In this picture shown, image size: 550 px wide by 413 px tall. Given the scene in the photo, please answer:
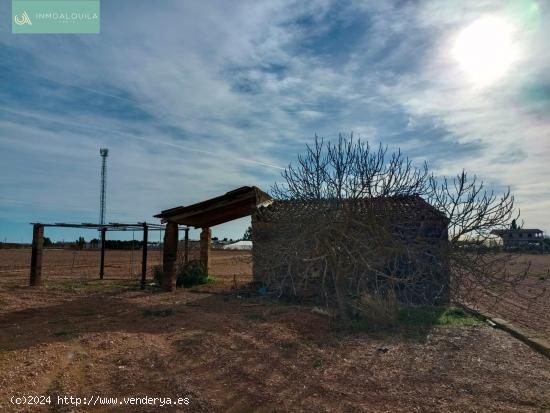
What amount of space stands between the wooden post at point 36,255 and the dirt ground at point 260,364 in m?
5.81

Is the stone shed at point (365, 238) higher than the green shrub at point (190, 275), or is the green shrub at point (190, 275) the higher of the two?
the stone shed at point (365, 238)

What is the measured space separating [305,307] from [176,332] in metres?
4.09

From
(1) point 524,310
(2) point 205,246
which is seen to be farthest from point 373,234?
(2) point 205,246

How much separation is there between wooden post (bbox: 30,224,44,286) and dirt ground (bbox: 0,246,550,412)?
19.1ft

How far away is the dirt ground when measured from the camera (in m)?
5.11

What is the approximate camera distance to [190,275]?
16.8 metres

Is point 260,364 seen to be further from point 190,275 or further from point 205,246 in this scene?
point 205,246

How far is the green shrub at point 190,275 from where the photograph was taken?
16.6 meters

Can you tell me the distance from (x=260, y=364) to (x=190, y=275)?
10.9m

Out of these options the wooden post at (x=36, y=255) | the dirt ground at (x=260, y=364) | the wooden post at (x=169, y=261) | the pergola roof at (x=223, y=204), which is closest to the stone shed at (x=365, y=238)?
the dirt ground at (x=260, y=364)

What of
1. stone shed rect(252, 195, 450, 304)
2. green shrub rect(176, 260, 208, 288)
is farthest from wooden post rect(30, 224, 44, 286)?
stone shed rect(252, 195, 450, 304)

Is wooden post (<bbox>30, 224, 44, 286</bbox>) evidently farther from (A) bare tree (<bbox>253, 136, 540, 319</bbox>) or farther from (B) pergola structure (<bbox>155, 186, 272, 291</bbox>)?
(A) bare tree (<bbox>253, 136, 540, 319</bbox>)

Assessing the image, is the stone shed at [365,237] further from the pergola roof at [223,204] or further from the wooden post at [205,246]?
the wooden post at [205,246]

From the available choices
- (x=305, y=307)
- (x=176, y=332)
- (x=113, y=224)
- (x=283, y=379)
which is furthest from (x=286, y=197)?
(x=113, y=224)
